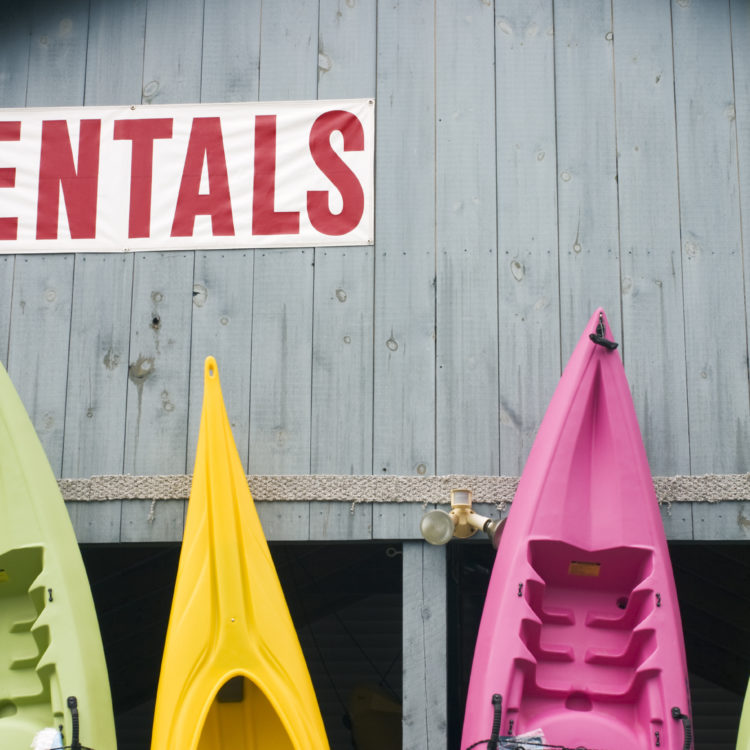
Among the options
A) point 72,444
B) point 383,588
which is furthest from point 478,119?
point 383,588

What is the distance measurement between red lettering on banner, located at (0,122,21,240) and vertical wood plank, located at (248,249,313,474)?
0.93m

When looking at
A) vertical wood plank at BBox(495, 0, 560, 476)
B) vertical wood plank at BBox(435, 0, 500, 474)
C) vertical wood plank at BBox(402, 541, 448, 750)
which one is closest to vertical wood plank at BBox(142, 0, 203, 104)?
vertical wood plank at BBox(435, 0, 500, 474)

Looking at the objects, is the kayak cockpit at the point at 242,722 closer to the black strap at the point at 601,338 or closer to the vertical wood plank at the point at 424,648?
the vertical wood plank at the point at 424,648

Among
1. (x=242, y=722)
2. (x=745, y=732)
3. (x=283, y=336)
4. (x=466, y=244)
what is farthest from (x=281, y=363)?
(x=745, y=732)

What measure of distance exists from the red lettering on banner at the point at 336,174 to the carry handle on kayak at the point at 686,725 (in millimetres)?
1876

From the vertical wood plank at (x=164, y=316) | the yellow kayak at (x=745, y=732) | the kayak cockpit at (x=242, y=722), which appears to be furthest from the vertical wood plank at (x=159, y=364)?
the yellow kayak at (x=745, y=732)

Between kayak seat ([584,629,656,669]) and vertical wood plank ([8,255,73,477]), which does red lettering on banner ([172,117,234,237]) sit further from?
kayak seat ([584,629,656,669])

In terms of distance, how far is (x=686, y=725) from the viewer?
9.00 feet

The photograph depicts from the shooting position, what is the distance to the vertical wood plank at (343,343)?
10.9 ft

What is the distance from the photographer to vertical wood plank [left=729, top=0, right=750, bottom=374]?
341 centimetres

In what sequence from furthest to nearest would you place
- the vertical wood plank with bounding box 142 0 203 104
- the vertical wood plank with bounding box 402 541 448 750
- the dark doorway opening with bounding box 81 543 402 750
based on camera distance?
1. the dark doorway opening with bounding box 81 543 402 750
2. the vertical wood plank with bounding box 142 0 203 104
3. the vertical wood plank with bounding box 402 541 448 750

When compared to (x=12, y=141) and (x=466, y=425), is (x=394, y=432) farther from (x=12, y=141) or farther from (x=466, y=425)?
(x=12, y=141)

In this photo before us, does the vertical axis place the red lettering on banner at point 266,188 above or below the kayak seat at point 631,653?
above

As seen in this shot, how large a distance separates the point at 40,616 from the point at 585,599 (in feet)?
5.47
